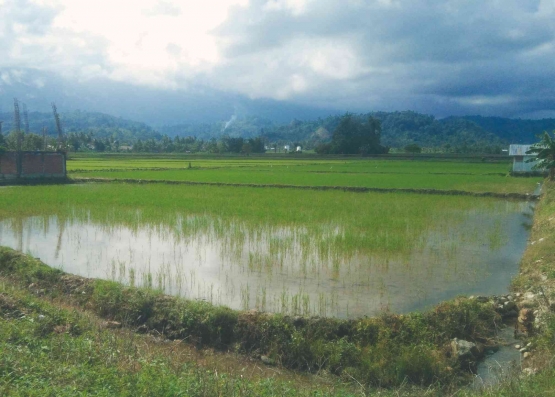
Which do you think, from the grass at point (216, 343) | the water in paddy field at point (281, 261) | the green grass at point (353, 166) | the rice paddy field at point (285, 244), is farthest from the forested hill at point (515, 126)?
the grass at point (216, 343)

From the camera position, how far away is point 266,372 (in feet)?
15.2

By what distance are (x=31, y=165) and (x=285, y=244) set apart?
1917 centimetres

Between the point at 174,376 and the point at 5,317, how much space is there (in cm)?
262

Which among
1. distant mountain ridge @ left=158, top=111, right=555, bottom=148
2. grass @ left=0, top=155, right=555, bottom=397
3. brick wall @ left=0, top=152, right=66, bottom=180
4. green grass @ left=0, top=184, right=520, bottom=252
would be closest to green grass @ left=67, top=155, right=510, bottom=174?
brick wall @ left=0, top=152, right=66, bottom=180

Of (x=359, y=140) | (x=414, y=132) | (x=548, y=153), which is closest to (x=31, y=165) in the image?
(x=548, y=153)

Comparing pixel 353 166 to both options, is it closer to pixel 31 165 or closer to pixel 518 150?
pixel 518 150

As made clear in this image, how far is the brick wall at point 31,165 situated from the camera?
899 inches

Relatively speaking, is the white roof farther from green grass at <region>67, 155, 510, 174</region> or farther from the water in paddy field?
the water in paddy field

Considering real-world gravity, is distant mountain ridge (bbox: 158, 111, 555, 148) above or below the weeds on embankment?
above

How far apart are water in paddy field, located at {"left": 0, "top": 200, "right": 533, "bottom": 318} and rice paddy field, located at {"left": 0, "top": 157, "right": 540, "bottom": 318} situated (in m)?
0.03

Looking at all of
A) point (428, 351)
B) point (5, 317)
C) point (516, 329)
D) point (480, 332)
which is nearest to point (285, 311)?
point (428, 351)

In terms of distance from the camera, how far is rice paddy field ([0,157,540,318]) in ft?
22.3

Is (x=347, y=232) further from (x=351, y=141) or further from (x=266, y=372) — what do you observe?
(x=351, y=141)

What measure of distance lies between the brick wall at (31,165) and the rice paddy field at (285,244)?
6.48m
